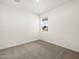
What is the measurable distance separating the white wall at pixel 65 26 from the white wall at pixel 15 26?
59.3 inches

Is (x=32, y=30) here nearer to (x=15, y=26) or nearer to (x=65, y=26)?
(x=15, y=26)

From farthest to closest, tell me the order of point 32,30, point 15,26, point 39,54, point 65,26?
point 32,30, point 15,26, point 65,26, point 39,54

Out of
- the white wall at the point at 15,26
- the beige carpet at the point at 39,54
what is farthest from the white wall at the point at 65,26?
the white wall at the point at 15,26

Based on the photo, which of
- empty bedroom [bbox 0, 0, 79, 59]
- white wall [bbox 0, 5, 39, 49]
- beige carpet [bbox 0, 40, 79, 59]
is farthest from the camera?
white wall [bbox 0, 5, 39, 49]

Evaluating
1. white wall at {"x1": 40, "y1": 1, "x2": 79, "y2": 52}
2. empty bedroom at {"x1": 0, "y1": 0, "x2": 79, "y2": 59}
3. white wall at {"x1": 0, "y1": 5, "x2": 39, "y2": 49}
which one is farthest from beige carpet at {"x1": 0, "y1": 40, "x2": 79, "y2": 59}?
white wall at {"x1": 0, "y1": 5, "x2": 39, "y2": 49}

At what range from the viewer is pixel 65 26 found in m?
2.60

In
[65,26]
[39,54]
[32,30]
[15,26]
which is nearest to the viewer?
[39,54]

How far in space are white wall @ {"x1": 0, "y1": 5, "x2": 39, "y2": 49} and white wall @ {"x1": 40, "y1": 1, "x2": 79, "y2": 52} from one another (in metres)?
1.51

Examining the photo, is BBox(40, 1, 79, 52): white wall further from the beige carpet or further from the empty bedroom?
the beige carpet

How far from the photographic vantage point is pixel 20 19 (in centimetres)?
314

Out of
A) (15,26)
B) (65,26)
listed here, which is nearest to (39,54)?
(65,26)

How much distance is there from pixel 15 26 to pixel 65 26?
9.16ft

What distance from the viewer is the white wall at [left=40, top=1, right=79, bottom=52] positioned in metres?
2.27

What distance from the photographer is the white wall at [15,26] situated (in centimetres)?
Answer: 258
